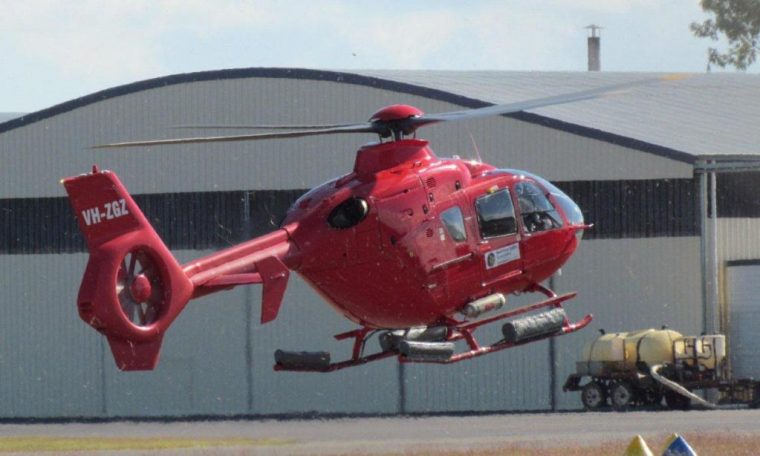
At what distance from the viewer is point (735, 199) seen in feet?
139

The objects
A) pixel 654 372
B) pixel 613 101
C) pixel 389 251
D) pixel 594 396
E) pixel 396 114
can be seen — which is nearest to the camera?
pixel 389 251

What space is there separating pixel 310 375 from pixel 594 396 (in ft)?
23.0

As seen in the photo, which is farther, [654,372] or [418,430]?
[654,372]

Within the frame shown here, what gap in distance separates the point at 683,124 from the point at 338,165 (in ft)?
34.0

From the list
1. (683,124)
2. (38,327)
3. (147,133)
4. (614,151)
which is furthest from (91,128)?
(683,124)

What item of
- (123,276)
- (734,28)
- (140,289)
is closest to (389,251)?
(140,289)

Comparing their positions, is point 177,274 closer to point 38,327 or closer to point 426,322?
point 426,322

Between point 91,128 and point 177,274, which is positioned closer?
point 177,274

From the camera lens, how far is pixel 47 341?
1654 inches

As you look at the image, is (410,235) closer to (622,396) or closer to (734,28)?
(622,396)

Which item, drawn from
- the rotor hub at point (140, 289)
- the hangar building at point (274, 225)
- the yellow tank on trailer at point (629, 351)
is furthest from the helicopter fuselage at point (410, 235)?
the hangar building at point (274, 225)

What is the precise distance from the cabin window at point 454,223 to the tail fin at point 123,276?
397 cm

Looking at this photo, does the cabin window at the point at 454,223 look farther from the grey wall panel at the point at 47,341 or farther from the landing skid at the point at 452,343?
the grey wall panel at the point at 47,341

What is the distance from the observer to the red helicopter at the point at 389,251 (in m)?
20.7
